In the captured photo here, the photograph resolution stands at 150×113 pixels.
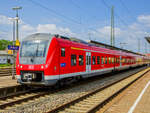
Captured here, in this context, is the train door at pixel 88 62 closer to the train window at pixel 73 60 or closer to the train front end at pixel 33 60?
the train window at pixel 73 60

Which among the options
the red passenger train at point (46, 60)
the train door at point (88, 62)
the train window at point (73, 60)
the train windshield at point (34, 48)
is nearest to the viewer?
the red passenger train at point (46, 60)

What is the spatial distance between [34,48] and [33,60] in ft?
2.31

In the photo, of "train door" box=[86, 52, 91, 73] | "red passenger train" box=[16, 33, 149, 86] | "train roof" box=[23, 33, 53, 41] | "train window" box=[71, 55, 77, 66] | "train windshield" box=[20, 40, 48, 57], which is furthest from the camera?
"train door" box=[86, 52, 91, 73]

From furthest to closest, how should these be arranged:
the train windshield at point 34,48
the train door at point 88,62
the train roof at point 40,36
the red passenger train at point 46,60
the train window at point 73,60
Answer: the train door at point 88,62
the train window at point 73,60
the train roof at point 40,36
the train windshield at point 34,48
the red passenger train at point 46,60

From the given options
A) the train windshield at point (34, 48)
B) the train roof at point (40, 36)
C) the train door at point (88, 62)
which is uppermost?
the train roof at point (40, 36)

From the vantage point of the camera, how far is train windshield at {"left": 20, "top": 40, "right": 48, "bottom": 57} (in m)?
9.75

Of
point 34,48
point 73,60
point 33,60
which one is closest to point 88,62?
point 73,60

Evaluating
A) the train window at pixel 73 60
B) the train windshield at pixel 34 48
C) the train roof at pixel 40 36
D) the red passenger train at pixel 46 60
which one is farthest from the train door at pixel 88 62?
the train windshield at pixel 34 48

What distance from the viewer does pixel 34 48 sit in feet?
32.9

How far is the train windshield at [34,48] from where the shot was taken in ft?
32.0

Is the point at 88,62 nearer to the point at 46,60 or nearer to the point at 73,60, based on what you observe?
the point at 73,60

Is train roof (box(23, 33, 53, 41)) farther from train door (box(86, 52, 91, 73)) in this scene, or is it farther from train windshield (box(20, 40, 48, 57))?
train door (box(86, 52, 91, 73))

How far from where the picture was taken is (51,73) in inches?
369

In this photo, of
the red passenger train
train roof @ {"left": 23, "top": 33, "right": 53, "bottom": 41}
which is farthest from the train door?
train roof @ {"left": 23, "top": 33, "right": 53, "bottom": 41}
